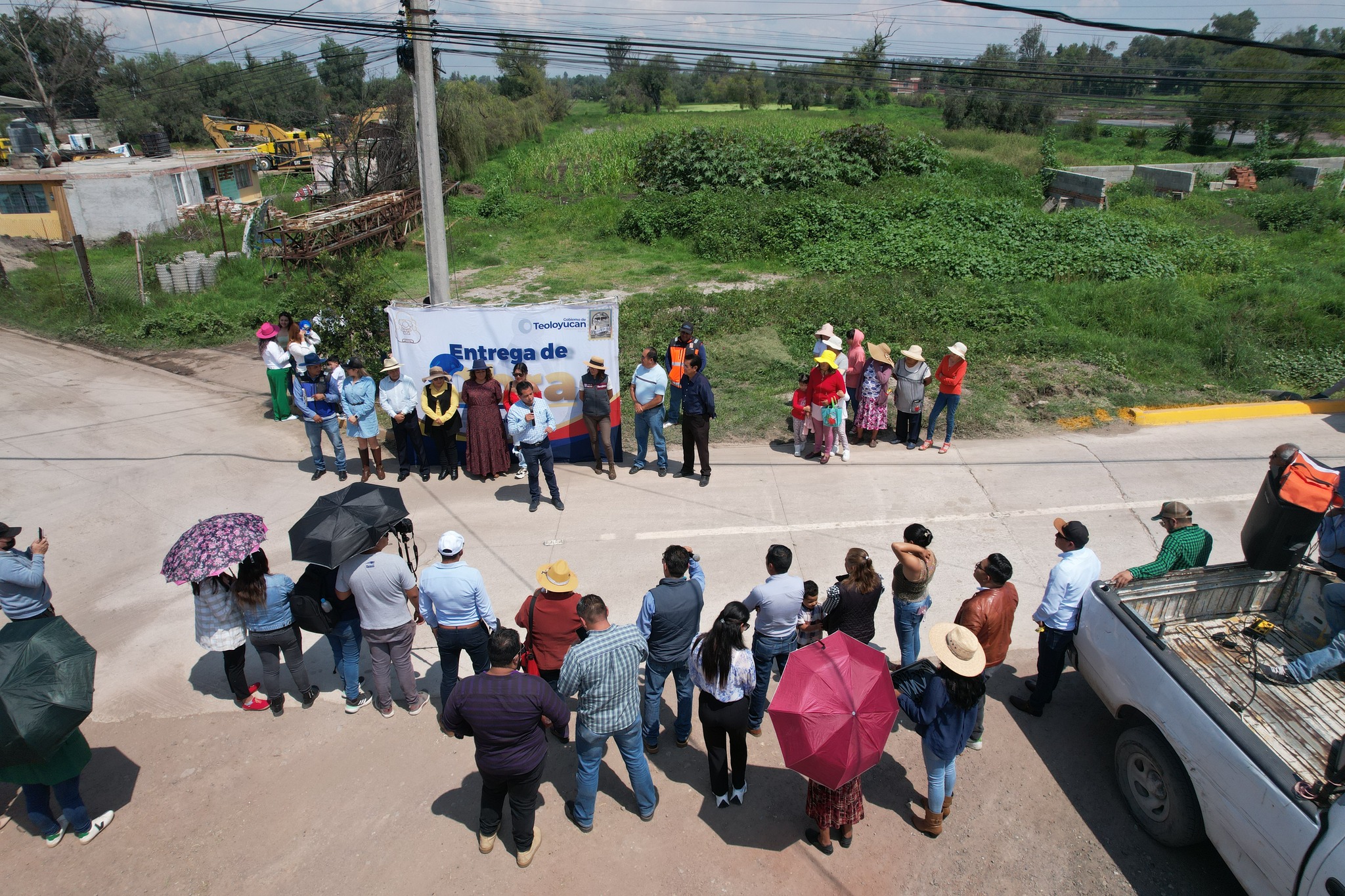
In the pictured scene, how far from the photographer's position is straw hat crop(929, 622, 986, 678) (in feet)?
14.0

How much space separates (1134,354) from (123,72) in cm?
7055

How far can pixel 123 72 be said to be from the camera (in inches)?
2274

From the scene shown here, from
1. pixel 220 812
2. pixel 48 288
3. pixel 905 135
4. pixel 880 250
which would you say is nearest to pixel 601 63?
pixel 880 250

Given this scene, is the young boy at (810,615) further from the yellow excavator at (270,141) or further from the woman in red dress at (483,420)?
the yellow excavator at (270,141)

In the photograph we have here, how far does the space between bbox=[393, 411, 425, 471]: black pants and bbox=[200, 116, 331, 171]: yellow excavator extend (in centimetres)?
3511

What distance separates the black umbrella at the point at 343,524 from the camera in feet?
17.3

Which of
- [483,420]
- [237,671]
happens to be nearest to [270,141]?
[483,420]

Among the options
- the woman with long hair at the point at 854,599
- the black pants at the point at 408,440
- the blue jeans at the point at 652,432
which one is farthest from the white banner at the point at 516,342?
the woman with long hair at the point at 854,599

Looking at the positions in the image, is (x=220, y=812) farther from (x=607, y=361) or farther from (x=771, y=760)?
(x=607, y=361)

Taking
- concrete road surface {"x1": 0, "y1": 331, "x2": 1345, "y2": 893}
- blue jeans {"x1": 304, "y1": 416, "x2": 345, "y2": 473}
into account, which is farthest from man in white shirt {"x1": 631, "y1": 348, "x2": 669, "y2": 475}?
blue jeans {"x1": 304, "y1": 416, "x2": 345, "y2": 473}

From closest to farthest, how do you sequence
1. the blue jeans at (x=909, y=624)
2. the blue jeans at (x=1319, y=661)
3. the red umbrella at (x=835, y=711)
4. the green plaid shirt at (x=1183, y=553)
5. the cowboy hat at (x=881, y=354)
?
the red umbrella at (x=835, y=711), the blue jeans at (x=1319, y=661), the green plaid shirt at (x=1183, y=553), the blue jeans at (x=909, y=624), the cowboy hat at (x=881, y=354)

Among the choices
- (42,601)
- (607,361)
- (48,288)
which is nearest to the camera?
(42,601)

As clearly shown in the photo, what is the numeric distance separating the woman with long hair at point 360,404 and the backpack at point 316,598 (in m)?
3.89

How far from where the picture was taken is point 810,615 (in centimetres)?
539
